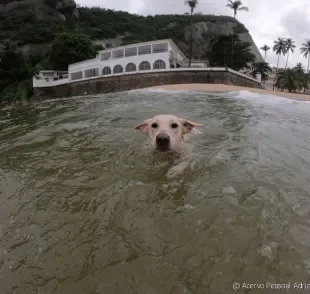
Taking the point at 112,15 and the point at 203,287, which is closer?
the point at 203,287

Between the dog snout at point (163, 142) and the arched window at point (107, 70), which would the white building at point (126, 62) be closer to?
the arched window at point (107, 70)

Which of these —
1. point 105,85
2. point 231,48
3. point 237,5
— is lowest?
point 105,85

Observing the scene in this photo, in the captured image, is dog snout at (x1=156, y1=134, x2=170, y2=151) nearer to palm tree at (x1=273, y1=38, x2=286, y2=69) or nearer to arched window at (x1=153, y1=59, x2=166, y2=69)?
arched window at (x1=153, y1=59, x2=166, y2=69)

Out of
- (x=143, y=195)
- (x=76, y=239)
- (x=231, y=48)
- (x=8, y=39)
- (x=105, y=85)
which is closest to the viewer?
(x=76, y=239)

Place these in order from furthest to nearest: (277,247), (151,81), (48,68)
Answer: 1. (48,68)
2. (151,81)
3. (277,247)

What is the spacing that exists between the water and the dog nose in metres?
0.35

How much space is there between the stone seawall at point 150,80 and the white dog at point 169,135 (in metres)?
28.1

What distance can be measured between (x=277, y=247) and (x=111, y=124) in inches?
238

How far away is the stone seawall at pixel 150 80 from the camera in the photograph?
107 feet

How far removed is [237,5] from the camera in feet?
183

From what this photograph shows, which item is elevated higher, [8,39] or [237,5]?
[237,5]

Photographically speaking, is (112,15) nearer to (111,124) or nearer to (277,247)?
(111,124)

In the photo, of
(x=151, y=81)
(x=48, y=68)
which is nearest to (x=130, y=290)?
(x=151, y=81)

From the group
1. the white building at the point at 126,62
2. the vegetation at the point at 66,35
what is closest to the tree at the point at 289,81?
the white building at the point at 126,62
